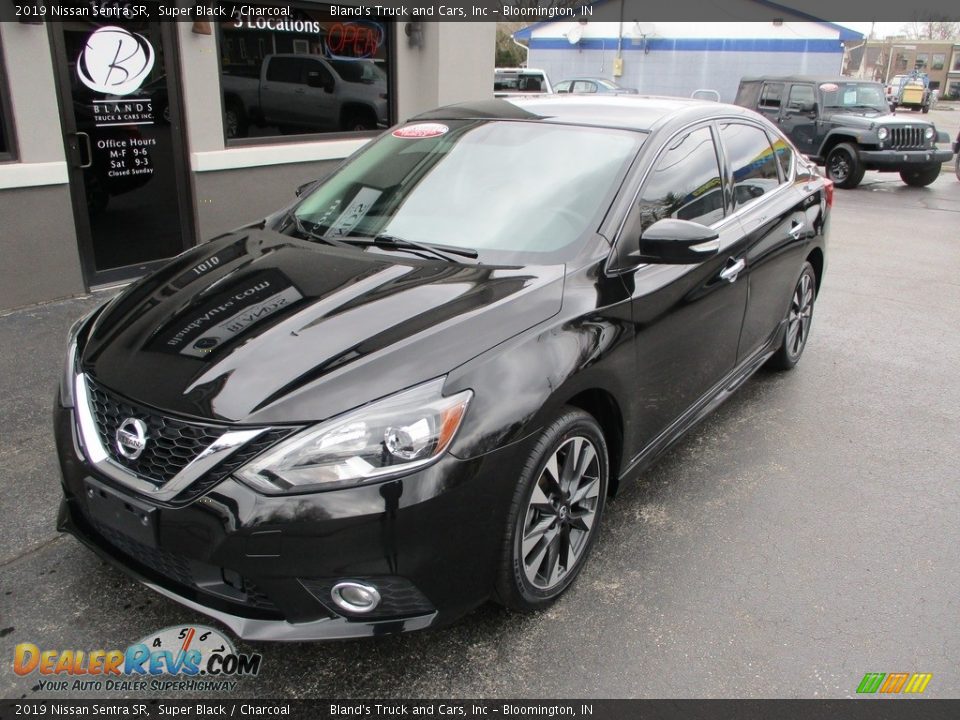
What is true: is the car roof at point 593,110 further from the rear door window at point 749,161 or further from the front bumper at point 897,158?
the front bumper at point 897,158

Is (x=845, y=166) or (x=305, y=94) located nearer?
(x=305, y=94)

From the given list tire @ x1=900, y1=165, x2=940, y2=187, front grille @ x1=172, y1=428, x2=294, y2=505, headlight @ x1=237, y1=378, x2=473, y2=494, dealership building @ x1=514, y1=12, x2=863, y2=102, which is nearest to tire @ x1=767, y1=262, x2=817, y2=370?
headlight @ x1=237, y1=378, x2=473, y2=494

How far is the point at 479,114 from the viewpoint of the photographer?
3.79 metres

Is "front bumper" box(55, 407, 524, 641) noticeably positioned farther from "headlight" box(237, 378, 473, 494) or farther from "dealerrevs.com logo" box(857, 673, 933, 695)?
"dealerrevs.com logo" box(857, 673, 933, 695)

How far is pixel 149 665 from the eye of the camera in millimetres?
2529

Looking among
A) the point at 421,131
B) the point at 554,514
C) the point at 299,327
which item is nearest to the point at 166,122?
the point at 421,131

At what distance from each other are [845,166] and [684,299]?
13097 mm

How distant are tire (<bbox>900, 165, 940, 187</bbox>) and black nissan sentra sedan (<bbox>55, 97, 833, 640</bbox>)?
1322 cm

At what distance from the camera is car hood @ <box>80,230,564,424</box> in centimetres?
225

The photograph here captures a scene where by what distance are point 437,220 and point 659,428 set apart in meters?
1.28

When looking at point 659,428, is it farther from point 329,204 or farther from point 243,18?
point 243,18

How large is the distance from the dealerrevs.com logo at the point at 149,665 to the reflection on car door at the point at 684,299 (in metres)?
1.75

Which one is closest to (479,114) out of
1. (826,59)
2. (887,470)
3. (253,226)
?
(253,226)

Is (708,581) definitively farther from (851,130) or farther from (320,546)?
(851,130)
